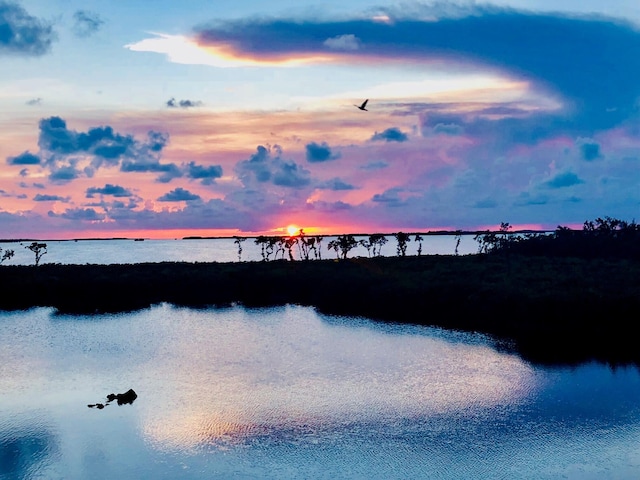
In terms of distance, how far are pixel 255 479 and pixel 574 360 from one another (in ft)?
119

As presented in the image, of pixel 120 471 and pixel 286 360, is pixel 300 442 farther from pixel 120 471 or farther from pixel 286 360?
pixel 286 360

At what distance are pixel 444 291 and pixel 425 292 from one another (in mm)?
2729

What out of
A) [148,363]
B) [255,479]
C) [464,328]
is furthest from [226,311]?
[255,479]

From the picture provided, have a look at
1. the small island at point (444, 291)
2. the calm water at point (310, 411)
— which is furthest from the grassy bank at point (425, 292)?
the calm water at point (310, 411)

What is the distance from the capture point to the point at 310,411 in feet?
135

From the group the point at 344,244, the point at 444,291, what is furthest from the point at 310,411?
the point at 344,244

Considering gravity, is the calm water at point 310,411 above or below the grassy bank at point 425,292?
below

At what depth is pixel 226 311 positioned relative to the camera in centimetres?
8644

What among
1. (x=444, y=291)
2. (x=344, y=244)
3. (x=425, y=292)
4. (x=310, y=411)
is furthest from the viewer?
(x=344, y=244)

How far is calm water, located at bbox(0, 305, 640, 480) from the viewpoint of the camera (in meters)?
33.0

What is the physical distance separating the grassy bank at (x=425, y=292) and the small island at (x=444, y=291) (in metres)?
0.16

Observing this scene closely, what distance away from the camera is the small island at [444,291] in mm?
63719

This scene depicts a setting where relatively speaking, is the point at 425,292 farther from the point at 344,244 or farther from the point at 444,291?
the point at 344,244

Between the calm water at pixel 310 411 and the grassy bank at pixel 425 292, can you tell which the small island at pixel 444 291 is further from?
the calm water at pixel 310 411
